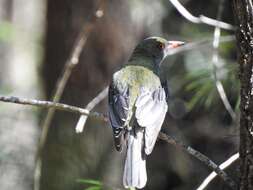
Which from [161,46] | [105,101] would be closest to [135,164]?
[161,46]

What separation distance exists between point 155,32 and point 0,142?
2259 millimetres

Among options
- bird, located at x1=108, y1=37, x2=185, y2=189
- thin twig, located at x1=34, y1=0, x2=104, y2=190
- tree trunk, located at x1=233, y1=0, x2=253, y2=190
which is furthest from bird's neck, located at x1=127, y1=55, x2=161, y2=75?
tree trunk, located at x1=233, y1=0, x2=253, y2=190

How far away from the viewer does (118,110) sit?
4.45 metres

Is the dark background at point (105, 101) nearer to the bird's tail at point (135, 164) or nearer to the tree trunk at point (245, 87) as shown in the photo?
the bird's tail at point (135, 164)

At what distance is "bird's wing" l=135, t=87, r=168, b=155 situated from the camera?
4137mm

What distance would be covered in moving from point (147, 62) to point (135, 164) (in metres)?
1.82

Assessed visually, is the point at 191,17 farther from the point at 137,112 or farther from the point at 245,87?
the point at 245,87

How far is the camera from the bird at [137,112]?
12.8 feet

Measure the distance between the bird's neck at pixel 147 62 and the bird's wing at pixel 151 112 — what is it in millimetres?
550

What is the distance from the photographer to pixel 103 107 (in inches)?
270

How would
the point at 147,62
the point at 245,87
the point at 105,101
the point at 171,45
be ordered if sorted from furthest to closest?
the point at 105,101 → the point at 147,62 → the point at 171,45 → the point at 245,87

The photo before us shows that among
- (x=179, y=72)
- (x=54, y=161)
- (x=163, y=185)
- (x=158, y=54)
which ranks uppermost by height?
(x=158, y=54)

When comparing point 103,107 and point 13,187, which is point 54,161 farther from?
point 103,107

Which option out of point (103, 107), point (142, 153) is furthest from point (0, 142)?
point (142, 153)
